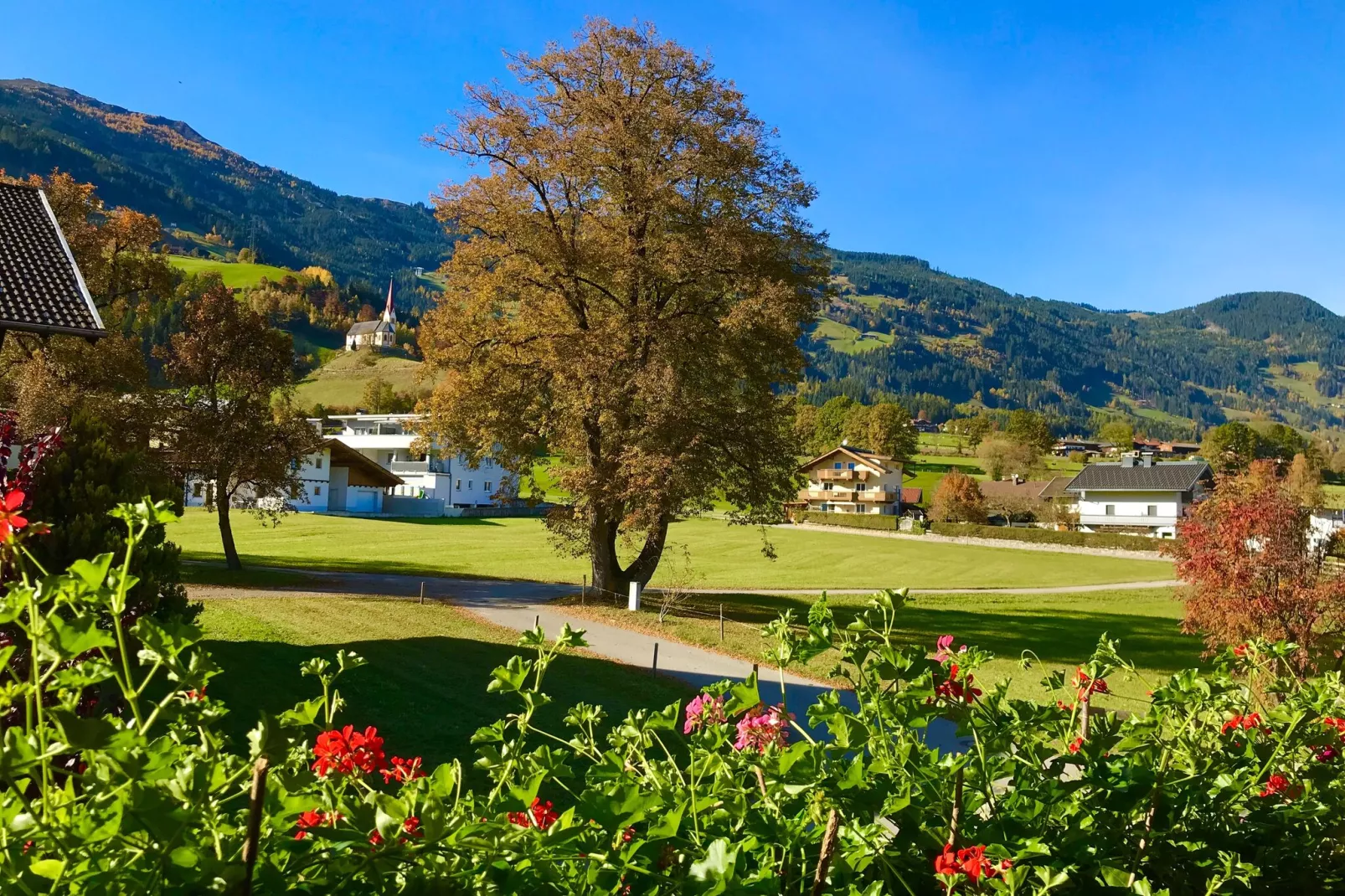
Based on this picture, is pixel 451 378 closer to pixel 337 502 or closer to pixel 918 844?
pixel 918 844

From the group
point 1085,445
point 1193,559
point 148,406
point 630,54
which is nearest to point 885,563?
point 1193,559

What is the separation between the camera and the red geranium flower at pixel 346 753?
1920mm

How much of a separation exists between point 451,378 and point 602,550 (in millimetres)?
6500

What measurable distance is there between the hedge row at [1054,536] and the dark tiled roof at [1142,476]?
14665mm

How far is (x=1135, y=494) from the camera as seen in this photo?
79062 mm

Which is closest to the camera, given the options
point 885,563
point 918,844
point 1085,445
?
point 918,844

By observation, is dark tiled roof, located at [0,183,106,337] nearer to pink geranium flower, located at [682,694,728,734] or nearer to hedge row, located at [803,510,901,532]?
pink geranium flower, located at [682,694,728,734]

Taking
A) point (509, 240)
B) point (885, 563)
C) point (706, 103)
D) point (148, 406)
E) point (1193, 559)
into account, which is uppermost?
point (706, 103)

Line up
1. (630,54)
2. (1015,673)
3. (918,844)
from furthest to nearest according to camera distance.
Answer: (630,54) < (1015,673) < (918,844)

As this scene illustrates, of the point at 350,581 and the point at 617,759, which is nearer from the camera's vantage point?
the point at 617,759

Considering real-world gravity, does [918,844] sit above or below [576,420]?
below

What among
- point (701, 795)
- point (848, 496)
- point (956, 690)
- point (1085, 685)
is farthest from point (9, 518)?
point (848, 496)

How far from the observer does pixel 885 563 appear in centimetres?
4722

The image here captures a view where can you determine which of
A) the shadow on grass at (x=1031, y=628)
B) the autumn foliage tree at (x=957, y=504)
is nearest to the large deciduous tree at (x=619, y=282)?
the shadow on grass at (x=1031, y=628)
